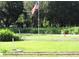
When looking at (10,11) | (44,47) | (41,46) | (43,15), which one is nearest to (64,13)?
(43,15)

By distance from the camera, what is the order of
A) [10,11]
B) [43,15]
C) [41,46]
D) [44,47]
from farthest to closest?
[43,15] → [10,11] → [41,46] → [44,47]

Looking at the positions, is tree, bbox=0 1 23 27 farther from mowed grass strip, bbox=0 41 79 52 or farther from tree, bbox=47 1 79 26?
mowed grass strip, bbox=0 41 79 52

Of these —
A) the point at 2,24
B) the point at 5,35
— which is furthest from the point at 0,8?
the point at 5,35

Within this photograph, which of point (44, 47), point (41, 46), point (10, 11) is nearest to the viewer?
point (44, 47)

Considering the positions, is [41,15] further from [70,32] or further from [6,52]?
[6,52]

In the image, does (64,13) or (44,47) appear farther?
(64,13)

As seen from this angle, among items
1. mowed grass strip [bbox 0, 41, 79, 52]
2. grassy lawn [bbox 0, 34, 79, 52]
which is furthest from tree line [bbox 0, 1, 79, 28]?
mowed grass strip [bbox 0, 41, 79, 52]

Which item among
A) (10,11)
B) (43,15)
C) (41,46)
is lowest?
(41,46)

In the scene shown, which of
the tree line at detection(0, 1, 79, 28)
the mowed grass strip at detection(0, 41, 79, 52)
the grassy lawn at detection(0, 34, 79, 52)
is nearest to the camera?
the mowed grass strip at detection(0, 41, 79, 52)

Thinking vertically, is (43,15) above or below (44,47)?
above

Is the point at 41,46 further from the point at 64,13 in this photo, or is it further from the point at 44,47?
the point at 64,13

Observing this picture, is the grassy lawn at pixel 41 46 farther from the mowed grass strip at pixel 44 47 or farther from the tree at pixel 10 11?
the tree at pixel 10 11

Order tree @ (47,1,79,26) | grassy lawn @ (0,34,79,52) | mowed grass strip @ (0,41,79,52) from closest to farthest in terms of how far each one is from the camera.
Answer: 1. mowed grass strip @ (0,41,79,52)
2. grassy lawn @ (0,34,79,52)
3. tree @ (47,1,79,26)

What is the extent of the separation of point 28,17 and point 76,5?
700 cm
